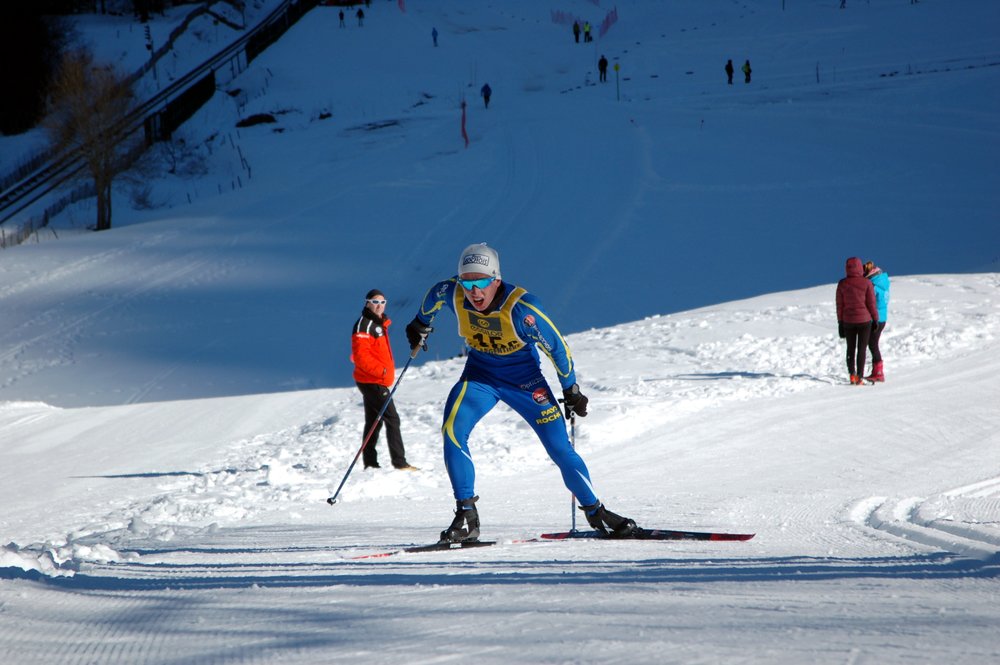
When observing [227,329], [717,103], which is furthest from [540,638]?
[717,103]

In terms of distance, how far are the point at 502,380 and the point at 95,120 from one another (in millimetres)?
29512

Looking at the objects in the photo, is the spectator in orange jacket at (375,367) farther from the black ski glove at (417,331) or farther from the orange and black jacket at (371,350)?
the black ski glove at (417,331)

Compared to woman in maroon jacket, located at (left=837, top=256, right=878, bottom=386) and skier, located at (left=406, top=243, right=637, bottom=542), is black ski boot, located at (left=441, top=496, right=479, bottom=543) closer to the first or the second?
skier, located at (left=406, top=243, right=637, bottom=542)

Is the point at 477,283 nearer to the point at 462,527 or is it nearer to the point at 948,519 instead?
the point at 462,527

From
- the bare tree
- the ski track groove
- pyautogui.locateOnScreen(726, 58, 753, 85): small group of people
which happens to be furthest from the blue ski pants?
pyautogui.locateOnScreen(726, 58, 753, 85): small group of people

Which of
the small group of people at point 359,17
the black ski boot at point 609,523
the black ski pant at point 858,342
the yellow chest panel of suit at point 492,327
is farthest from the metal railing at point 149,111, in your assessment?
the black ski boot at point 609,523

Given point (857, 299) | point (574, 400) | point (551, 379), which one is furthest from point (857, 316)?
point (574, 400)

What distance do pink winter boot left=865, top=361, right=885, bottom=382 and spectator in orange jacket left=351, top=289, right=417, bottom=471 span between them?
252 inches

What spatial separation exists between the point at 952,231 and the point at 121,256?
22381mm

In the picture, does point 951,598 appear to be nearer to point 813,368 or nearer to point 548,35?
point 813,368

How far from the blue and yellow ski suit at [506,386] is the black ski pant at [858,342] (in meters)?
7.22

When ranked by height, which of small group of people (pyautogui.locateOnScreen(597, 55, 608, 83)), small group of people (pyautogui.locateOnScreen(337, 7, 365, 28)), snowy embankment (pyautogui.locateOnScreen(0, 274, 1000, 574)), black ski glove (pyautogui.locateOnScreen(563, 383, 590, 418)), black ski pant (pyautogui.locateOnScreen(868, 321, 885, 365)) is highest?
small group of people (pyautogui.locateOnScreen(337, 7, 365, 28))

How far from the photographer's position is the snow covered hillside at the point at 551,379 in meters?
3.30

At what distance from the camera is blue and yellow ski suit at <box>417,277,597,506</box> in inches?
221
